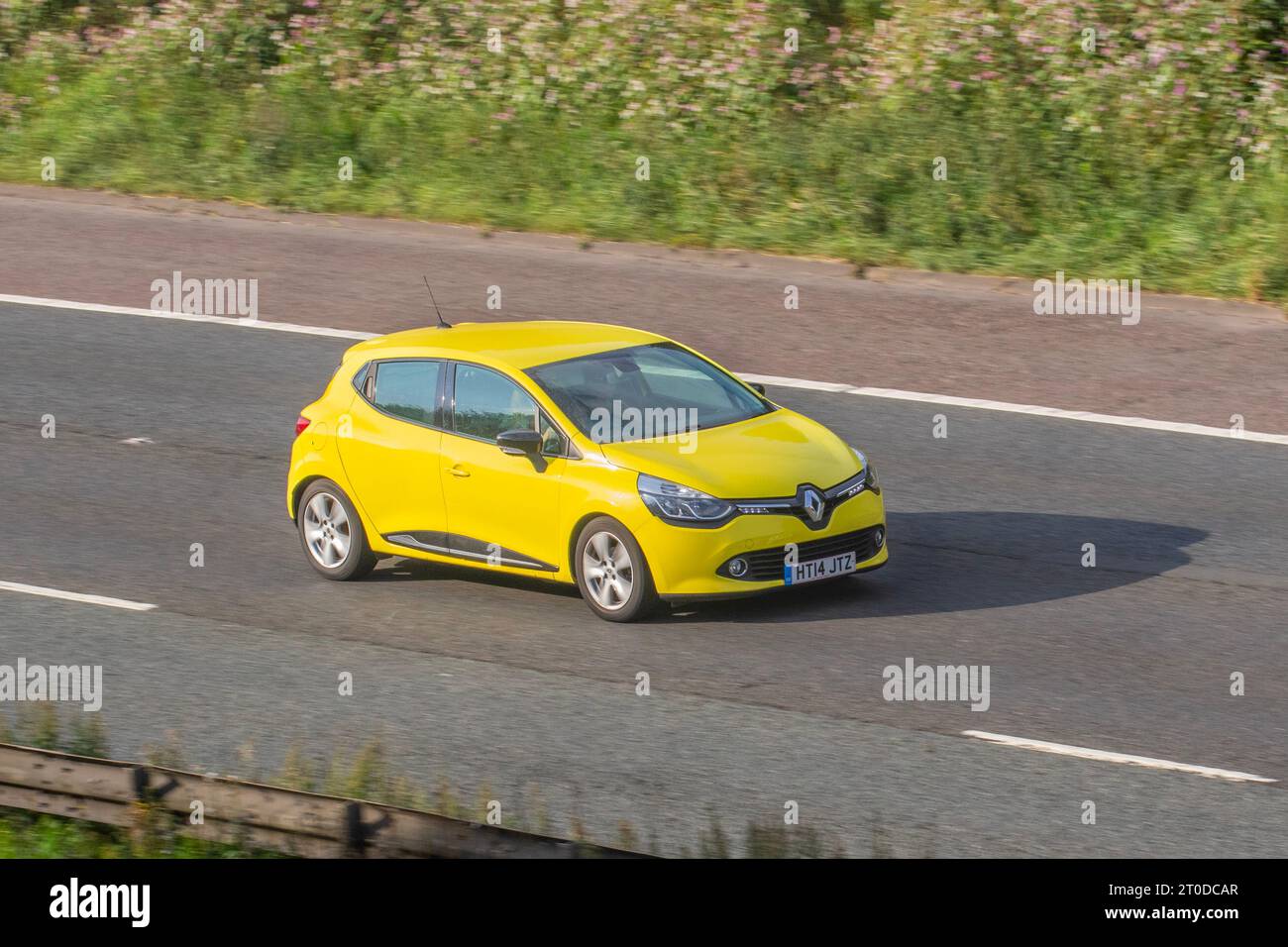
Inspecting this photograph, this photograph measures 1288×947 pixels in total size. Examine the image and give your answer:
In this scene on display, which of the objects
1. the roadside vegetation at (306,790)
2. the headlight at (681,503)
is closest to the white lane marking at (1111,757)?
the roadside vegetation at (306,790)

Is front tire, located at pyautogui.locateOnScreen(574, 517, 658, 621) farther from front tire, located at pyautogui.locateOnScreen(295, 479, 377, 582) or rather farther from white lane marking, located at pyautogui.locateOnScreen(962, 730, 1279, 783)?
white lane marking, located at pyautogui.locateOnScreen(962, 730, 1279, 783)

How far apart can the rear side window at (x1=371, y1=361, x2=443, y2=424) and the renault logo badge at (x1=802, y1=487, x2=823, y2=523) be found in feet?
8.10

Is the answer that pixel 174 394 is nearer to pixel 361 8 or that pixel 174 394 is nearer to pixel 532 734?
pixel 532 734

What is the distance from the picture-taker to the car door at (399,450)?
12328mm

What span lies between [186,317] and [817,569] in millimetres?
9356

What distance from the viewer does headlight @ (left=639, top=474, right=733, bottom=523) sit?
444 inches

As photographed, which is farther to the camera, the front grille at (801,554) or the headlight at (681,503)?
the front grille at (801,554)

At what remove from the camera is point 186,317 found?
747 inches

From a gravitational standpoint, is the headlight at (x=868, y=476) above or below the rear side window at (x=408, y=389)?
below

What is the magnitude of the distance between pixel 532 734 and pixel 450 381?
3110mm

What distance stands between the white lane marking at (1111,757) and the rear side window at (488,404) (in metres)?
3.56

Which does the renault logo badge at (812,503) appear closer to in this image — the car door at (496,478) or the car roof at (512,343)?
the car door at (496,478)

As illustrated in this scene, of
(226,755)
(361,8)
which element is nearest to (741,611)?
(226,755)

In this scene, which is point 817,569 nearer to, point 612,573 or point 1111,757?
point 612,573
